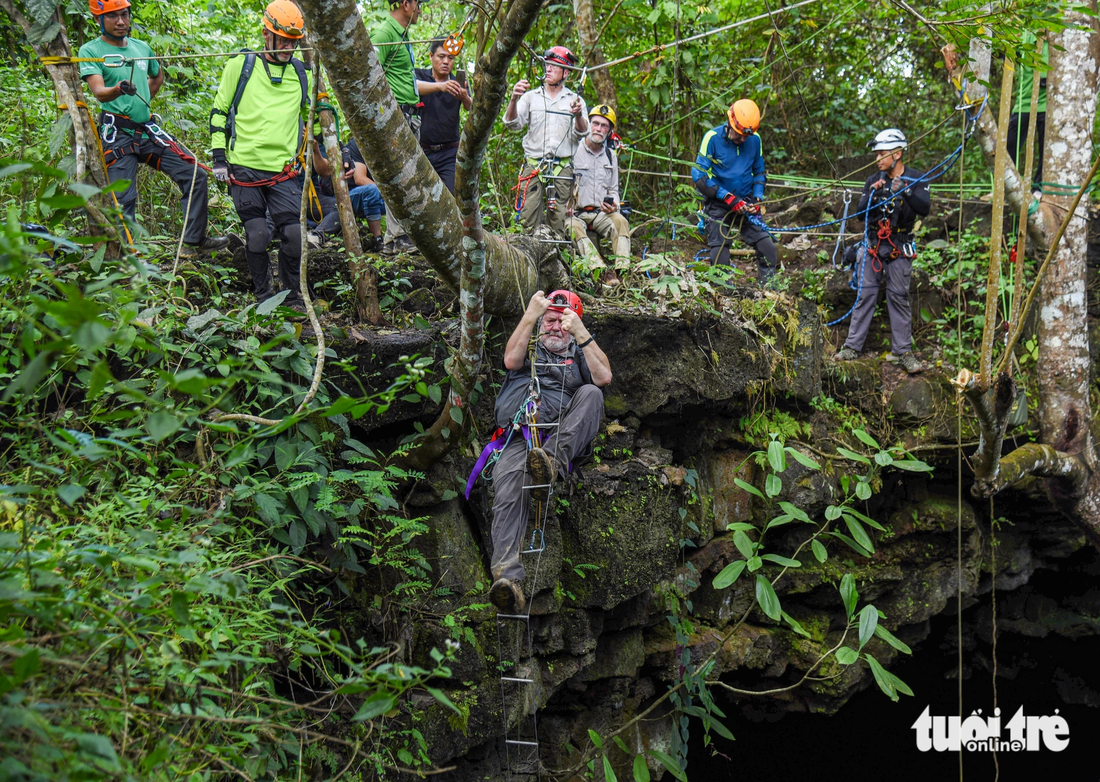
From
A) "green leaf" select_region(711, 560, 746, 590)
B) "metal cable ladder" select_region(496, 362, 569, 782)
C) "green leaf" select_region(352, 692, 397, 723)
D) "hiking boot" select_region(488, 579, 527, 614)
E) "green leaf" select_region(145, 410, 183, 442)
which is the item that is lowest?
"metal cable ladder" select_region(496, 362, 569, 782)

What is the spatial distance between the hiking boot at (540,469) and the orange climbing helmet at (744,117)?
3841 millimetres

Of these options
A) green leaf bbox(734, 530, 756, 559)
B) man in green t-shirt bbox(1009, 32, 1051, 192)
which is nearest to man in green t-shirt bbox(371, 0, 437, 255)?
green leaf bbox(734, 530, 756, 559)

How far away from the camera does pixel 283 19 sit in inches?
183

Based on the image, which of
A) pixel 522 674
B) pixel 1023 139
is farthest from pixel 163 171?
pixel 1023 139

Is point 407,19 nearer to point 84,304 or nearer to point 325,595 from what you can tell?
point 325,595

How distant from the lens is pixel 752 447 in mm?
6707

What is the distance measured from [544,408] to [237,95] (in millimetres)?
2669

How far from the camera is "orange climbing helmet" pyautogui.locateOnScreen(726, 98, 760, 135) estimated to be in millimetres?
6624

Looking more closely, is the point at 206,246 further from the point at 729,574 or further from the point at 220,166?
the point at 729,574

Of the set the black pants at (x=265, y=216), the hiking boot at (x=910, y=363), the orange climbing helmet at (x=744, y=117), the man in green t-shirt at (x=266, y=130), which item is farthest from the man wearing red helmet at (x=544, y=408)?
the hiking boot at (x=910, y=363)

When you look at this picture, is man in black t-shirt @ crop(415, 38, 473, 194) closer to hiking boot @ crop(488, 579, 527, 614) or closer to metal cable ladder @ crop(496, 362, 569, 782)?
metal cable ladder @ crop(496, 362, 569, 782)

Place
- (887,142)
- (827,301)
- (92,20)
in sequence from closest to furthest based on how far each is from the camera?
(92,20)
(887,142)
(827,301)

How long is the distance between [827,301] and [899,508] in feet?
7.65

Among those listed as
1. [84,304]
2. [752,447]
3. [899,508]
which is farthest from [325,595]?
[899,508]
